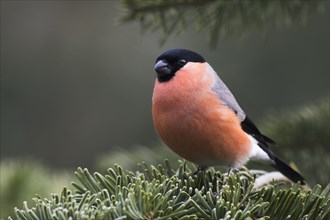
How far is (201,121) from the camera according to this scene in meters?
2.48

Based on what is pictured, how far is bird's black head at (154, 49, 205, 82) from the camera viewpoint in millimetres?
2697

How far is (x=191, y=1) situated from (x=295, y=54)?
2601 mm

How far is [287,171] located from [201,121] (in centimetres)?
40

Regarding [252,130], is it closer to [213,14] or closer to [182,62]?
[182,62]

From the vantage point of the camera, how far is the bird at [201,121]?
2439 mm

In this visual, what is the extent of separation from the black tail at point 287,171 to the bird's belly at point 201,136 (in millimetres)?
147

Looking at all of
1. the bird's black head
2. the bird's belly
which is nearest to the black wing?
the bird's belly

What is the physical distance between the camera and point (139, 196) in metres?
1.47

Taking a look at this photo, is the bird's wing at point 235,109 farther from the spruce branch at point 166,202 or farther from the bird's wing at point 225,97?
the spruce branch at point 166,202

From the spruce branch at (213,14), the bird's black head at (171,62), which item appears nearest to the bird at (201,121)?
the bird's black head at (171,62)

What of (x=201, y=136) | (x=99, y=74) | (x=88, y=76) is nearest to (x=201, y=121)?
(x=201, y=136)

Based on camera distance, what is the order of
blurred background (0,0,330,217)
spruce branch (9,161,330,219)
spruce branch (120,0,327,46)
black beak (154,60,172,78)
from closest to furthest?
spruce branch (9,161,330,219) < spruce branch (120,0,327,46) < black beak (154,60,172,78) < blurred background (0,0,330,217)

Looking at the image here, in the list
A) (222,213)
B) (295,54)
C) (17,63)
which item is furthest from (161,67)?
(17,63)

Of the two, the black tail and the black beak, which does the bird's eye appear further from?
the black tail
